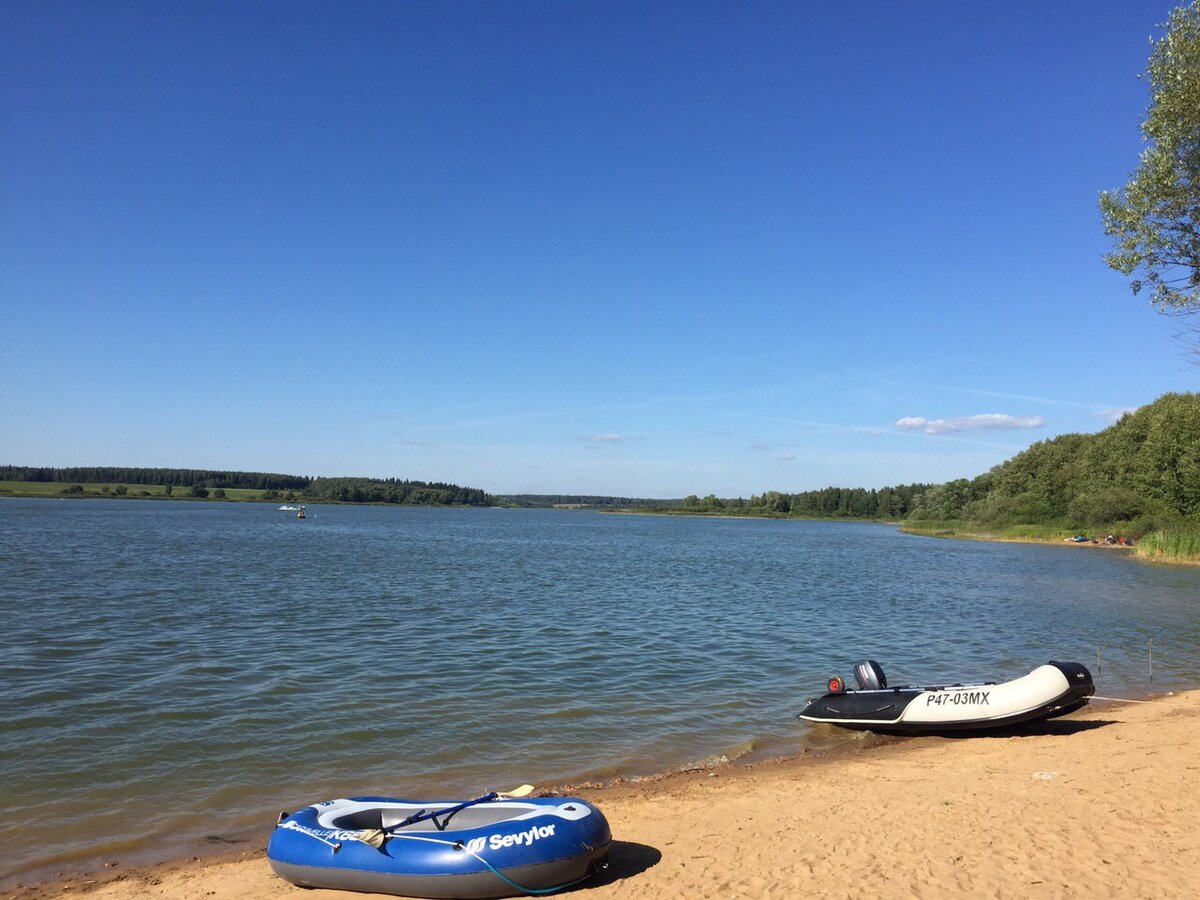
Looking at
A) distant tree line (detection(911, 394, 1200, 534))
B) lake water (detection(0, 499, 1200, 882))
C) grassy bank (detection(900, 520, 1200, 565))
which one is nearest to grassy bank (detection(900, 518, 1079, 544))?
grassy bank (detection(900, 520, 1200, 565))

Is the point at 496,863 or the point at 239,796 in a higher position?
the point at 496,863

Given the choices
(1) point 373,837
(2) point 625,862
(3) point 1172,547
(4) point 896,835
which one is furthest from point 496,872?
(3) point 1172,547

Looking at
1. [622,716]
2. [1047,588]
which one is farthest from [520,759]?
[1047,588]

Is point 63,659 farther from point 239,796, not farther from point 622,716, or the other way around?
point 622,716

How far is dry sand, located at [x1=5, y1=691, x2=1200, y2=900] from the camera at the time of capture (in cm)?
658

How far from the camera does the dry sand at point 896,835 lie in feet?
21.6

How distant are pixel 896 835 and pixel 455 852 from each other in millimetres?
4474

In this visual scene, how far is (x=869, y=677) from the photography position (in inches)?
545

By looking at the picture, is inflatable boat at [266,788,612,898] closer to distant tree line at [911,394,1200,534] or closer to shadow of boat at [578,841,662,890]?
shadow of boat at [578,841,662,890]

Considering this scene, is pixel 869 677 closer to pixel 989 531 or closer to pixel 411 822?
pixel 411 822

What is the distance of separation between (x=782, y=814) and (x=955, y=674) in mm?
10896

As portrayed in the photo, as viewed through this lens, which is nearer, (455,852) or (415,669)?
(455,852)

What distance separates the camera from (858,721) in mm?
13180

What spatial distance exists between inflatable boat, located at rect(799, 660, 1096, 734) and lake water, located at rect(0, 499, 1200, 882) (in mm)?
559
